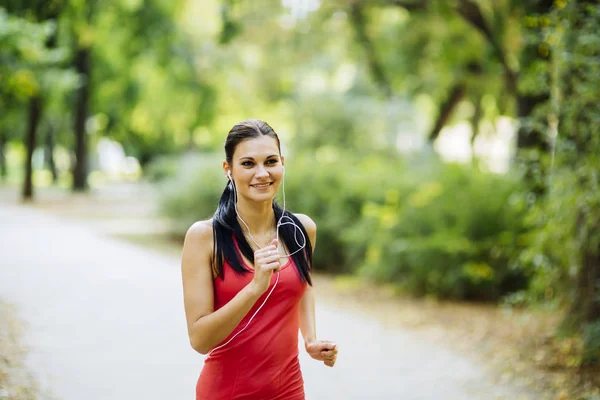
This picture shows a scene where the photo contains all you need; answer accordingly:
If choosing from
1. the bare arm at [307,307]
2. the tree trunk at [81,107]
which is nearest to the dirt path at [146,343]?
the bare arm at [307,307]

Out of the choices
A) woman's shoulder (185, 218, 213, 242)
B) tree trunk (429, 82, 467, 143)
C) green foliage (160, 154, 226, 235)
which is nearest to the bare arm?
woman's shoulder (185, 218, 213, 242)

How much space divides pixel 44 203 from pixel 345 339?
19.3 m

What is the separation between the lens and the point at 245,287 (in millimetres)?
2367

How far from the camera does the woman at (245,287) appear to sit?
8.11 ft

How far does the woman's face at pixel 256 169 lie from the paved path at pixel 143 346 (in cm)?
387

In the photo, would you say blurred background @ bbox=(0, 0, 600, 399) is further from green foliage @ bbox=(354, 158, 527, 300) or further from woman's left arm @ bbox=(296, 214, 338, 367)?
woman's left arm @ bbox=(296, 214, 338, 367)

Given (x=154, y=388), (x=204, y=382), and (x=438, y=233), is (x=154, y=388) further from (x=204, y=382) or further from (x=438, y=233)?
(x=438, y=233)

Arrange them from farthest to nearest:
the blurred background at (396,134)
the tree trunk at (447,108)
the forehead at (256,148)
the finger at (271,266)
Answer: the tree trunk at (447,108)
the blurred background at (396,134)
the forehead at (256,148)
the finger at (271,266)

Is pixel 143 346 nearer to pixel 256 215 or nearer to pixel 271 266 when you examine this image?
pixel 256 215

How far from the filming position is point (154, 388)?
6.12 meters

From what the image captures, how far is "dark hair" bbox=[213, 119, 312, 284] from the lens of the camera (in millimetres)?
2510

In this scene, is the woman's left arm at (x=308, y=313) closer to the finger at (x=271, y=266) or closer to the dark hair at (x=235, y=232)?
the dark hair at (x=235, y=232)

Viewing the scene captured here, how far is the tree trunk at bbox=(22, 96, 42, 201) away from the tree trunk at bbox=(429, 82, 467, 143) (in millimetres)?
14375

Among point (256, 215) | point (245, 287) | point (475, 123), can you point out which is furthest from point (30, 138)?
point (245, 287)
